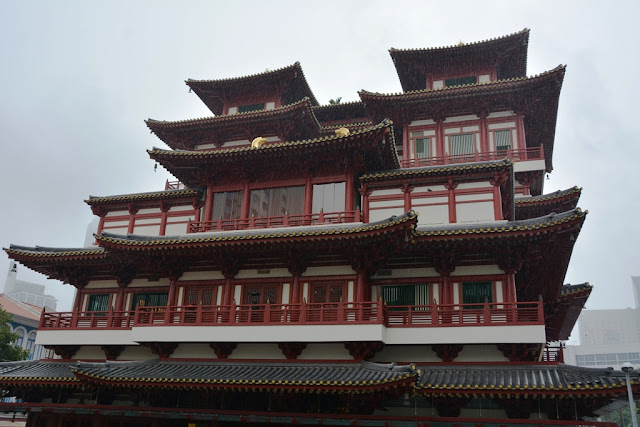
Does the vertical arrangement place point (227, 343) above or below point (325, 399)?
above

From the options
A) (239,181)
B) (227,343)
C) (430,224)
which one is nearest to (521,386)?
(430,224)

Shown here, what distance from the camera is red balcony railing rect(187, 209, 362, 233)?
25.1m

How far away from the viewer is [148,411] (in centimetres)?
2197

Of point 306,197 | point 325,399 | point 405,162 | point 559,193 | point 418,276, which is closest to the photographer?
point 325,399

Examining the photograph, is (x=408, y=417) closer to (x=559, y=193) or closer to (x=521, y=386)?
(x=521, y=386)

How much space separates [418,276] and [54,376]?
16.2 m

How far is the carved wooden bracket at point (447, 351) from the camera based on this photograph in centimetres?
2170

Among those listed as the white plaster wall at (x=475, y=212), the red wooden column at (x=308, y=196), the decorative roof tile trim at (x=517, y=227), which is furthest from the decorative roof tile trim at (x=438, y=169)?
the decorative roof tile trim at (x=517, y=227)

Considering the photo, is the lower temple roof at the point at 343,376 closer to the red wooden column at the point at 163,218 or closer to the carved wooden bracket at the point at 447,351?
the carved wooden bracket at the point at 447,351

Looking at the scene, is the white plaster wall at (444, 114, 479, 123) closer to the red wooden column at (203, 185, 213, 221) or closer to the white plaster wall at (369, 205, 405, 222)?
the white plaster wall at (369, 205, 405, 222)

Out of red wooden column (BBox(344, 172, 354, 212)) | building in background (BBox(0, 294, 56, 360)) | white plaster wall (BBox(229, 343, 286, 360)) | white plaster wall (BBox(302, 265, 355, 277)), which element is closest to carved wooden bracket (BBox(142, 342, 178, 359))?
white plaster wall (BBox(229, 343, 286, 360))

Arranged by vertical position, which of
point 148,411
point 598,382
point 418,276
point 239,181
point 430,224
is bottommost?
point 148,411

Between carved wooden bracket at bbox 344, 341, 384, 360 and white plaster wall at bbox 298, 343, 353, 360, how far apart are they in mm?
361

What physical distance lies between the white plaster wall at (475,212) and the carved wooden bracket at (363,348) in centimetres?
684
